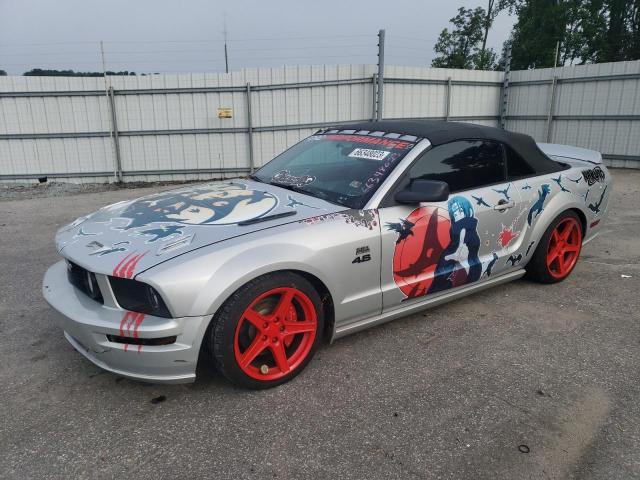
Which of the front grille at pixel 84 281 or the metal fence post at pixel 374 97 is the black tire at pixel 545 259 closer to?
the front grille at pixel 84 281

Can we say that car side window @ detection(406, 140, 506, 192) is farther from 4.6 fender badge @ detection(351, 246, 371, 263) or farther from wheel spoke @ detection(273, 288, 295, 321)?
wheel spoke @ detection(273, 288, 295, 321)

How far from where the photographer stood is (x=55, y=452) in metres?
2.35

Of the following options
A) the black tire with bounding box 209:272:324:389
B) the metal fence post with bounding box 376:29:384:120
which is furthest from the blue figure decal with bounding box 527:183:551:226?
the metal fence post with bounding box 376:29:384:120

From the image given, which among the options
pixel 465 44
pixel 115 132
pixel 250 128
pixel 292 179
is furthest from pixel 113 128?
pixel 465 44

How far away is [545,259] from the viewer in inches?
169

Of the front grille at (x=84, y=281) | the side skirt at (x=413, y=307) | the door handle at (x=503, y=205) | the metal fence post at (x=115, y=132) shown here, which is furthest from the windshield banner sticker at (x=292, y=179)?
the metal fence post at (x=115, y=132)

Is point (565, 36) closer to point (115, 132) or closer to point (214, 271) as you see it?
point (115, 132)

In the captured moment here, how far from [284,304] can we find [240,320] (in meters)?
0.30

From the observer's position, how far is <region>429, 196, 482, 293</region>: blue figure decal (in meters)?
3.44

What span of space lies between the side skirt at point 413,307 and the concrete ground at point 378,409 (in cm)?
20

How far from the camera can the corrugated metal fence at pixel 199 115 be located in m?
11.0

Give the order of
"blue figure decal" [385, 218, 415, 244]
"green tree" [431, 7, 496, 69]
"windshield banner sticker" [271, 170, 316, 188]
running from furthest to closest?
"green tree" [431, 7, 496, 69] → "windshield banner sticker" [271, 170, 316, 188] → "blue figure decal" [385, 218, 415, 244]

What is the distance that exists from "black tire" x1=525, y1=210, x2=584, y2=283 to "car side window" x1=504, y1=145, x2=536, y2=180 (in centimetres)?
56

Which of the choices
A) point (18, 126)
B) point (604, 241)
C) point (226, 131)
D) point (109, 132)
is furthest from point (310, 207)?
point (18, 126)
